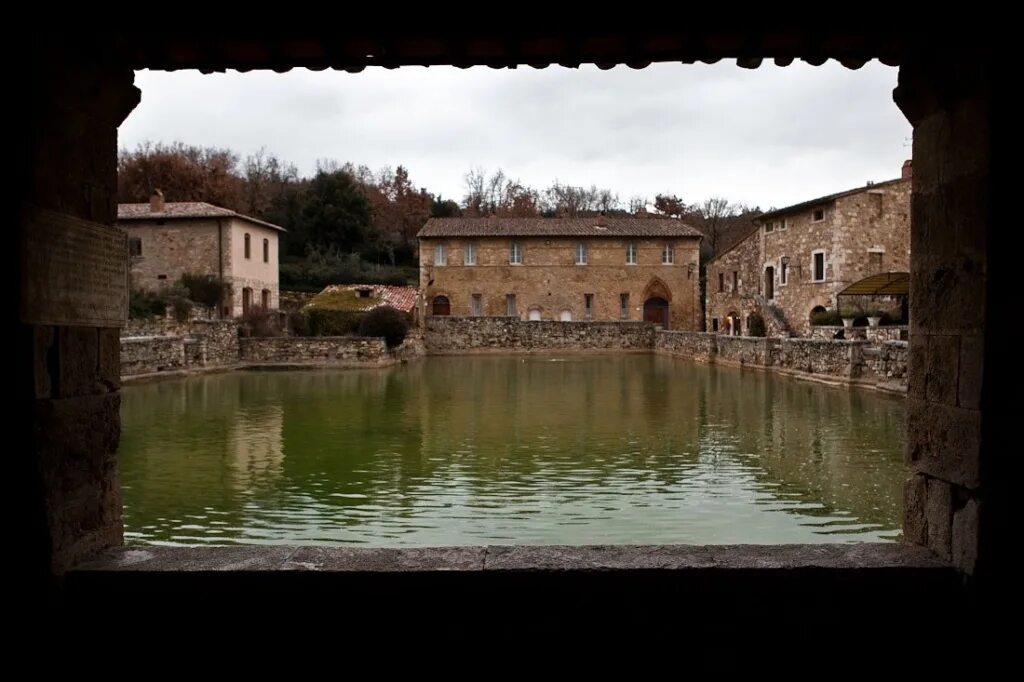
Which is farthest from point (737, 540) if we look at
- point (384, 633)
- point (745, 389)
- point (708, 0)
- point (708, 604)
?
point (745, 389)

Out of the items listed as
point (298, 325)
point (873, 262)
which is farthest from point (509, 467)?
point (873, 262)

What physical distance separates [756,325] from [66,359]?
113 feet

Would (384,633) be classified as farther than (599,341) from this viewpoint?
No

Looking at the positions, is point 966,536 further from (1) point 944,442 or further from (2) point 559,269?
(2) point 559,269

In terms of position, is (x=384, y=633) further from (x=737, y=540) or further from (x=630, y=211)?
(x=630, y=211)

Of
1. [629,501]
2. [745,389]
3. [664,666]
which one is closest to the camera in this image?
[664,666]

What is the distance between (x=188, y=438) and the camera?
1145 centimetres

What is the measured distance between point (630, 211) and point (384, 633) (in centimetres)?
6999

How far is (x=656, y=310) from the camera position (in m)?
42.9

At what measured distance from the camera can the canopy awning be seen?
27.1 m

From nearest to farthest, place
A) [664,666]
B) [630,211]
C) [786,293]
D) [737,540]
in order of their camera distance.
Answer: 1. [664,666]
2. [737,540]
3. [786,293]
4. [630,211]

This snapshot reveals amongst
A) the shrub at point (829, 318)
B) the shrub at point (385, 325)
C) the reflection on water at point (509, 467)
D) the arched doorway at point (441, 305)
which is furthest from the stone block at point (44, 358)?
the arched doorway at point (441, 305)

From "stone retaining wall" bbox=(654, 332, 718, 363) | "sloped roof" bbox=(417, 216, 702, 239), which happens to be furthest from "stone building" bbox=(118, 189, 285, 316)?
"stone retaining wall" bbox=(654, 332, 718, 363)

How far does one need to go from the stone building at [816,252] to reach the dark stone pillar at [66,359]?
31.5 m
